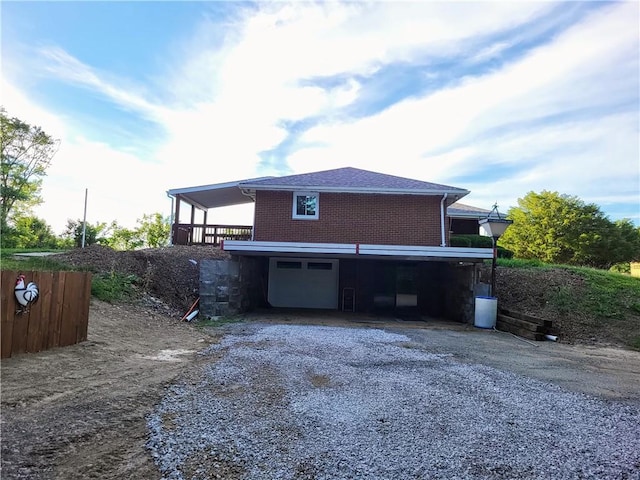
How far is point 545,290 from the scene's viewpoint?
12109mm

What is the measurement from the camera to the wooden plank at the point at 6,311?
4.56 meters

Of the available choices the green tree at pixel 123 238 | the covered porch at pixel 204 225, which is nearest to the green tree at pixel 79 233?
the green tree at pixel 123 238

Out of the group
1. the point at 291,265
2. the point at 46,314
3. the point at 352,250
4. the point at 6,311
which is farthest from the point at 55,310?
the point at 291,265

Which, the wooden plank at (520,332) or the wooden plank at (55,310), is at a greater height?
the wooden plank at (55,310)

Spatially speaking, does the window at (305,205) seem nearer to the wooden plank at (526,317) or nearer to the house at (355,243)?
the house at (355,243)

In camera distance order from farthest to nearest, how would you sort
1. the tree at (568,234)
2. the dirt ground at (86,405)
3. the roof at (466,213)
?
the tree at (568,234) < the roof at (466,213) < the dirt ground at (86,405)

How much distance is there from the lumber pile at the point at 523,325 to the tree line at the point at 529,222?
47.4 ft

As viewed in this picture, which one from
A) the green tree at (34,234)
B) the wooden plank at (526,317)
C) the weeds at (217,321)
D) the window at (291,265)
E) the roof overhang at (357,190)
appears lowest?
the weeds at (217,321)

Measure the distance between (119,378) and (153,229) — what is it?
27.4m

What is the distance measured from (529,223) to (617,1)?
57.1ft

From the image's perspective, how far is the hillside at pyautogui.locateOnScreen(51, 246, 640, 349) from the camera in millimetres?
10086

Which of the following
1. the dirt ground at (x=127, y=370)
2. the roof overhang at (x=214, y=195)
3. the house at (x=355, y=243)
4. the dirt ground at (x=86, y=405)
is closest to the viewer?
the dirt ground at (x=86, y=405)

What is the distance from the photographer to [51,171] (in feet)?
81.0

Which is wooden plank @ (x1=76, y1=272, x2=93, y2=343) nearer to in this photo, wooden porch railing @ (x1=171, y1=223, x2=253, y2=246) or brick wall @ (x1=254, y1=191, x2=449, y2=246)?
brick wall @ (x1=254, y1=191, x2=449, y2=246)
